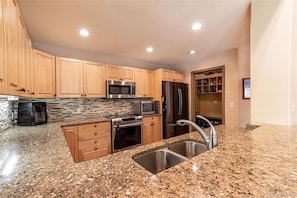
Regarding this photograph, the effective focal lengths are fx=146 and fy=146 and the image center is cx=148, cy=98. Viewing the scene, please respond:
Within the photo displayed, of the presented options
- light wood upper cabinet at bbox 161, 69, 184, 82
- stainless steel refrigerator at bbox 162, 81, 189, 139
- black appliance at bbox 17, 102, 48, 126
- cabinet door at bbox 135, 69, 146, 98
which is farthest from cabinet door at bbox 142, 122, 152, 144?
black appliance at bbox 17, 102, 48, 126

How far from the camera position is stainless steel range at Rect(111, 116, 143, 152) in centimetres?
307

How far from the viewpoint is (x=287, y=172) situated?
60 cm

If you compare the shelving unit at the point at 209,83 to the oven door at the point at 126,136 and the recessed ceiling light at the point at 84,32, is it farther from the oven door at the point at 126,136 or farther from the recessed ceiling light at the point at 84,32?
the recessed ceiling light at the point at 84,32

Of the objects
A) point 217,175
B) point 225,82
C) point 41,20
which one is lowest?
point 217,175

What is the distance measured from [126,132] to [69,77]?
64.1 inches

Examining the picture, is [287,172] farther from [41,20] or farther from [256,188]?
[41,20]

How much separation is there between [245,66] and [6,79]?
3876mm

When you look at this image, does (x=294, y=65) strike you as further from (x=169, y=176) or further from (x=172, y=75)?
(x=172, y=75)

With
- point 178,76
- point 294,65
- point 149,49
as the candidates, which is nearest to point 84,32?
point 149,49

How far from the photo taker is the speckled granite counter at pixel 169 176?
0.50 m

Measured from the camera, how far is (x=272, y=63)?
1684 mm

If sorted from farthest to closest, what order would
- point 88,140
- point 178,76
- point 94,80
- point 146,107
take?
point 178,76 → point 146,107 → point 94,80 → point 88,140

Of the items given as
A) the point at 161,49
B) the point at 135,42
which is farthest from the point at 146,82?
the point at 135,42

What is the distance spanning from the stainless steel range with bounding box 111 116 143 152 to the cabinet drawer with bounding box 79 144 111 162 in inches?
5.8
